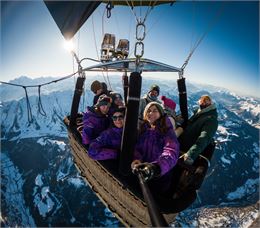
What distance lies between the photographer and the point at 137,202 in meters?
3.17

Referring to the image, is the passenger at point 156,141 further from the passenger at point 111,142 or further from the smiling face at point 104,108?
the smiling face at point 104,108

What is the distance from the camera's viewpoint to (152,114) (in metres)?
3.47

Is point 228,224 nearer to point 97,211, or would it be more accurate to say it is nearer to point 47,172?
point 97,211

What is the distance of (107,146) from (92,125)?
28.9 inches

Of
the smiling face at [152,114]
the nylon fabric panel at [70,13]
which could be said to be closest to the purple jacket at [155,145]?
the smiling face at [152,114]

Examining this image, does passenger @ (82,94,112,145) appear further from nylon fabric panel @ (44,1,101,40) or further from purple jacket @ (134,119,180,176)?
nylon fabric panel @ (44,1,101,40)

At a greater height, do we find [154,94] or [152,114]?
[154,94]

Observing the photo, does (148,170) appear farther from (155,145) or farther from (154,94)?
(154,94)

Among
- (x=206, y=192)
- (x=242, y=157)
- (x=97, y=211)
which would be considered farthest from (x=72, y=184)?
(x=242, y=157)

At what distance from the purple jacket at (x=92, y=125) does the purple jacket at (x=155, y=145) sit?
1.13 m

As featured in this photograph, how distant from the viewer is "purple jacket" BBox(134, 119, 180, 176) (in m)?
3.25

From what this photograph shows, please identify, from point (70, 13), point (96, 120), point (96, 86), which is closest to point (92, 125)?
point (96, 120)

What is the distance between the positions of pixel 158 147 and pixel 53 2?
4.74 m

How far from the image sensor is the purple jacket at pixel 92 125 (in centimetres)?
438
